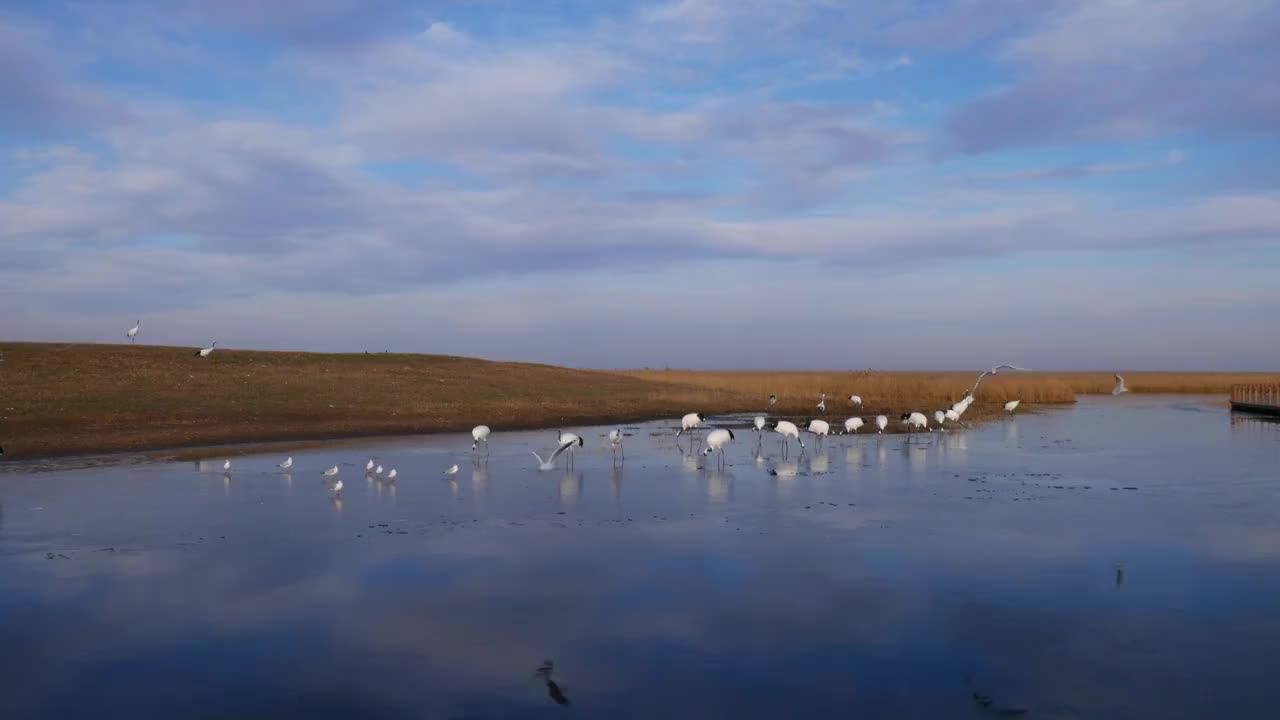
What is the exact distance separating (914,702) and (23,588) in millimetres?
7773

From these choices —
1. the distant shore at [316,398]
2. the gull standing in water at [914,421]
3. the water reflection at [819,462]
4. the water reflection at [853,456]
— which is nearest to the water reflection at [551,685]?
the water reflection at [819,462]

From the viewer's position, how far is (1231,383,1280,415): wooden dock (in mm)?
38412

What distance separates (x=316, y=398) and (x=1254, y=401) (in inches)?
1472

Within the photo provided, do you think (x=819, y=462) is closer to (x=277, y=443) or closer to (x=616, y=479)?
(x=616, y=479)

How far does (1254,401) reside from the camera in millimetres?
43562

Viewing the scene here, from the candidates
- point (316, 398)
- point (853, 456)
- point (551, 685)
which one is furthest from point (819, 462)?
point (316, 398)

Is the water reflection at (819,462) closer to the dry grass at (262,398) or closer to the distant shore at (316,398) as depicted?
the distant shore at (316,398)

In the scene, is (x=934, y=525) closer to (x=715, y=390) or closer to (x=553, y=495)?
(x=553, y=495)

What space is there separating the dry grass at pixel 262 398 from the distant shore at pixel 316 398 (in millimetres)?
55

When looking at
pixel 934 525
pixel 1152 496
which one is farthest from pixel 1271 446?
pixel 934 525

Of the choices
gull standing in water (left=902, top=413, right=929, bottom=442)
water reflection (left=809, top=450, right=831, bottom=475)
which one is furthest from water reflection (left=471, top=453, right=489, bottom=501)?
gull standing in water (left=902, top=413, right=929, bottom=442)

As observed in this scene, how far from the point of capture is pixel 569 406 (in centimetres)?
3472

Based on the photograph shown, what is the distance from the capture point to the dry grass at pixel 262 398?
23609 mm

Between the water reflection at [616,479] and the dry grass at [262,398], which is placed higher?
the dry grass at [262,398]
